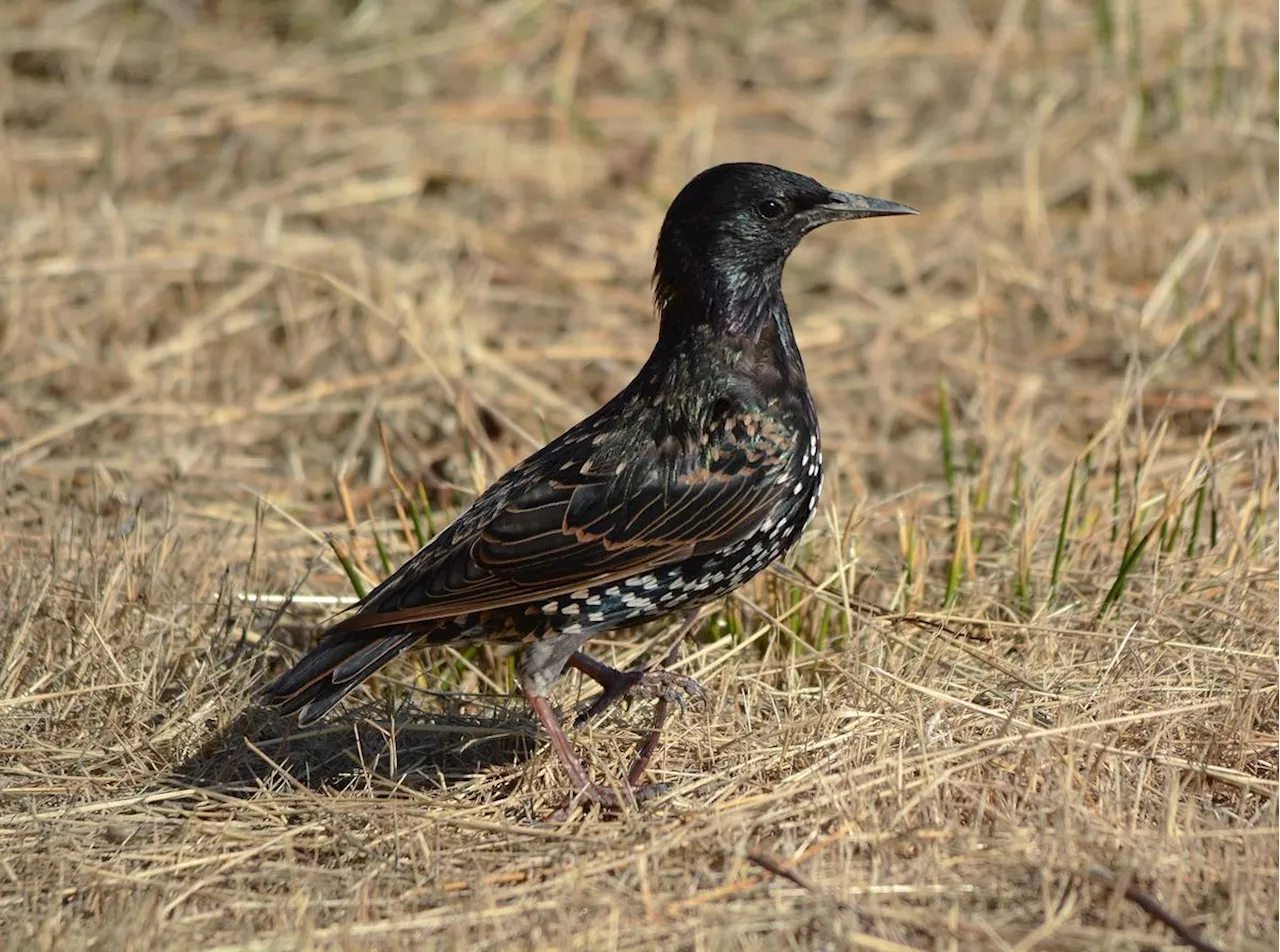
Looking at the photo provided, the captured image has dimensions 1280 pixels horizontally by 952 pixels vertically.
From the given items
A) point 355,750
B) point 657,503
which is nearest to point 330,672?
point 355,750

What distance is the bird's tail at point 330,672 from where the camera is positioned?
14.9ft

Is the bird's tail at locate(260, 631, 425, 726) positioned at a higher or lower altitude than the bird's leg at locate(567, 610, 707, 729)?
higher

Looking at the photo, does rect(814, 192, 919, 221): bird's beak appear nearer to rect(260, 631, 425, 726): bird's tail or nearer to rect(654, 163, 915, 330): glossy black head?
rect(654, 163, 915, 330): glossy black head

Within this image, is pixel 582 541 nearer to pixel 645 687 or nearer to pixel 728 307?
pixel 645 687

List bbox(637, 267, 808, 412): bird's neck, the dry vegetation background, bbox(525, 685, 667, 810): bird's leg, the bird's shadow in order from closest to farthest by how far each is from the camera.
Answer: the dry vegetation background
bbox(525, 685, 667, 810): bird's leg
the bird's shadow
bbox(637, 267, 808, 412): bird's neck

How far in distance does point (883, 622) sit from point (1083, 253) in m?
3.54

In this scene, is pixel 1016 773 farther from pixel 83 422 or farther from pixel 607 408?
pixel 83 422

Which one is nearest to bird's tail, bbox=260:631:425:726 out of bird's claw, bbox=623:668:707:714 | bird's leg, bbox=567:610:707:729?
bird's leg, bbox=567:610:707:729

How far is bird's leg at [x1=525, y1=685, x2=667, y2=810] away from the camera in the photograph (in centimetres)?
443

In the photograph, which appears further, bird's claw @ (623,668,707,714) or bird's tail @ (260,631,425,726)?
bird's claw @ (623,668,707,714)

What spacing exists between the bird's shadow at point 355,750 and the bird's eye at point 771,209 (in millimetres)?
1573

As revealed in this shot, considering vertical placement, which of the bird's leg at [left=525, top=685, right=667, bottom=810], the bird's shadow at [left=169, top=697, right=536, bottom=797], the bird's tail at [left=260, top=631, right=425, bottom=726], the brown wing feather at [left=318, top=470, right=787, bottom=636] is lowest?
the bird's shadow at [left=169, top=697, right=536, bottom=797]

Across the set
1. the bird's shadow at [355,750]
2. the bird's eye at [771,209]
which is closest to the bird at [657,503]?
the bird's eye at [771,209]

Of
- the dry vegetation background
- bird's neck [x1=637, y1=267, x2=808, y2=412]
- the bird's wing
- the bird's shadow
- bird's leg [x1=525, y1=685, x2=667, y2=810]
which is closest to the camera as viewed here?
the dry vegetation background
